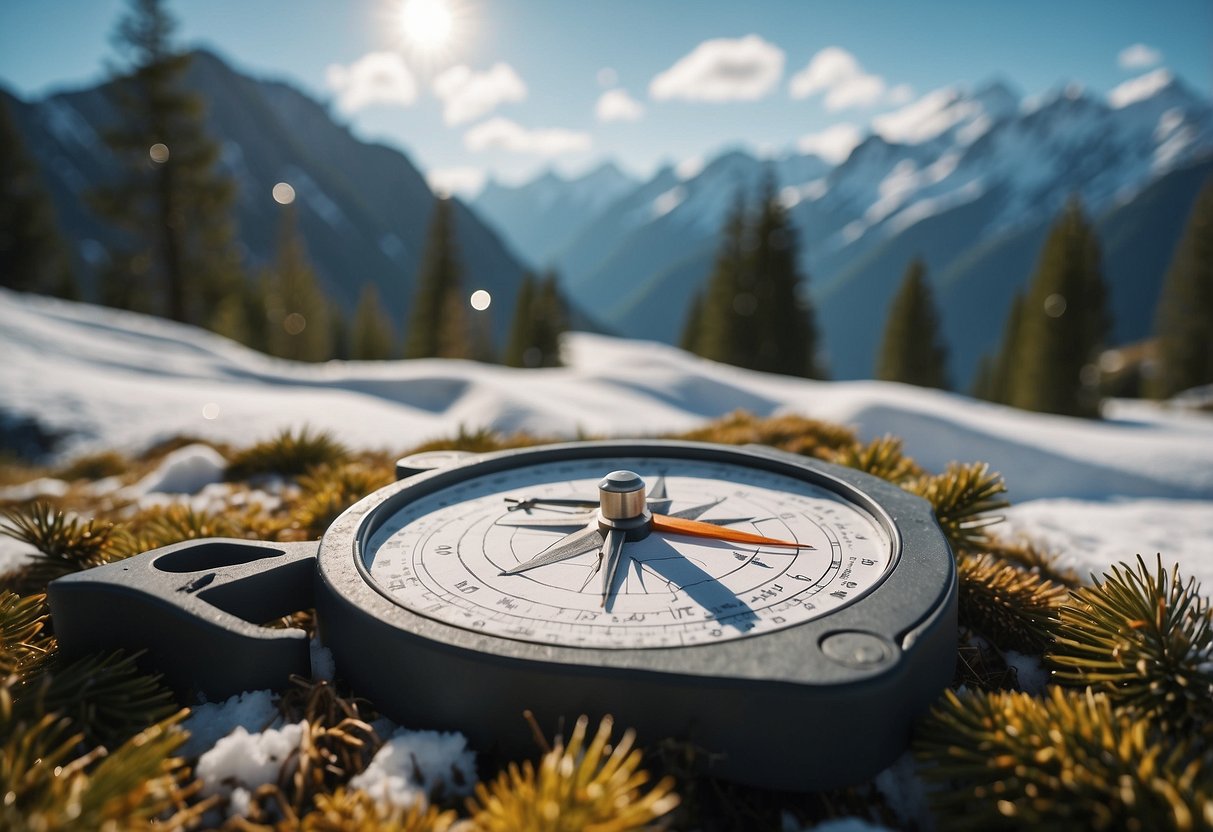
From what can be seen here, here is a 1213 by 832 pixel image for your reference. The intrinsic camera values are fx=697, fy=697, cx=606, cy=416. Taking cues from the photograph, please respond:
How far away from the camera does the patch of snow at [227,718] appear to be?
64.4 inches

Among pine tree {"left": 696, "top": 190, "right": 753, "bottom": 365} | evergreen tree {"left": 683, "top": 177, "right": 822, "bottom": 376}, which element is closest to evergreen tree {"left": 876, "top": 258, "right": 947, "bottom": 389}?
evergreen tree {"left": 683, "top": 177, "right": 822, "bottom": 376}

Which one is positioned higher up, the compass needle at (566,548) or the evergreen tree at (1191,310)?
the evergreen tree at (1191,310)

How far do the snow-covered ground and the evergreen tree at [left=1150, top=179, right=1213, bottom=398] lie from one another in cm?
3492

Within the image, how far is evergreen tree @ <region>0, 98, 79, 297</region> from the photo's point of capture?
28984mm

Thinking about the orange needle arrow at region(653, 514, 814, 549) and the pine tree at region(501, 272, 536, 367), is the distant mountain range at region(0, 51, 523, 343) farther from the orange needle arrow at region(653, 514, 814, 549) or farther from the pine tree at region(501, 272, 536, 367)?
the orange needle arrow at region(653, 514, 814, 549)

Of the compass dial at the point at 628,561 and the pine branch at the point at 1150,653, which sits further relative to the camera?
the compass dial at the point at 628,561

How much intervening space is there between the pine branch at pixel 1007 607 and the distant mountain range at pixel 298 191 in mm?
103702

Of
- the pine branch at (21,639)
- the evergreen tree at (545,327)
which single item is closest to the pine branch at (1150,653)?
the pine branch at (21,639)

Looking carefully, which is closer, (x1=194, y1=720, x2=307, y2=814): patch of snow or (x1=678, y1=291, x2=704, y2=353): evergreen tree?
(x1=194, y1=720, x2=307, y2=814): patch of snow

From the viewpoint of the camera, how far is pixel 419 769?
4.94 ft

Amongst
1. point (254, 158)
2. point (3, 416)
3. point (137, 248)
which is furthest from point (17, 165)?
point (254, 158)

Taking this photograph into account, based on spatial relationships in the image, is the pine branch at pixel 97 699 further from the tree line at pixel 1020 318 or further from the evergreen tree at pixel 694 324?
the evergreen tree at pixel 694 324

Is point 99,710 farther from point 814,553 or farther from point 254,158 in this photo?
point 254,158

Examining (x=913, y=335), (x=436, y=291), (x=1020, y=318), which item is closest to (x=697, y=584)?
(x=436, y=291)
